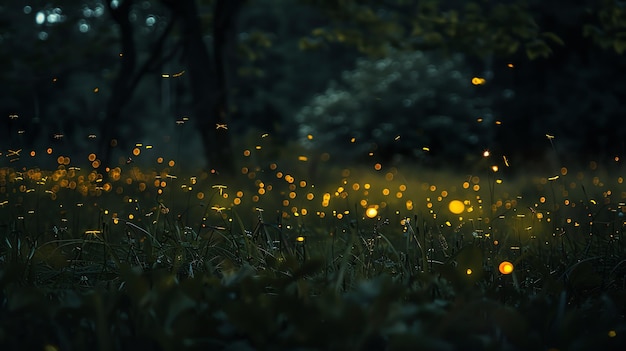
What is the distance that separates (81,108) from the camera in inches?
1078

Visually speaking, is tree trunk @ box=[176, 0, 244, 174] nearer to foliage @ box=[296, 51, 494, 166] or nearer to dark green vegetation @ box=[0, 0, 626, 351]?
dark green vegetation @ box=[0, 0, 626, 351]

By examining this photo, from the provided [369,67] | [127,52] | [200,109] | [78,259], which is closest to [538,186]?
[200,109]

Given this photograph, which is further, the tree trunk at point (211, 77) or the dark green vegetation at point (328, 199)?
the tree trunk at point (211, 77)

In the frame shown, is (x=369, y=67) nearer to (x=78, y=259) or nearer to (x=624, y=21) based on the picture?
(x=624, y=21)

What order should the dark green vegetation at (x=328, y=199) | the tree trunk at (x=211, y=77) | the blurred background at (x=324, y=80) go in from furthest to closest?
the tree trunk at (x=211, y=77) < the blurred background at (x=324, y=80) < the dark green vegetation at (x=328, y=199)

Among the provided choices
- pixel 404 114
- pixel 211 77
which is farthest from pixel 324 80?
pixel 211 77

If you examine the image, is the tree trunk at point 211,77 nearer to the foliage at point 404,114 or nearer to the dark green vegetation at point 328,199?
the dark green vegetation at point 328,199

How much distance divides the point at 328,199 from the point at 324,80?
32872 millimetres

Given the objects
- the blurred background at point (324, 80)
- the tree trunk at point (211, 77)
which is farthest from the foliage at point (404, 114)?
the tree trunk at point (211, 77)

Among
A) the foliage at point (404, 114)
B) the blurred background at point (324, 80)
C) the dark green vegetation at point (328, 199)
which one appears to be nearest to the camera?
the dark green vegetation at point (328, 199)

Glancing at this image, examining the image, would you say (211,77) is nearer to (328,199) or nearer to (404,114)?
(328,199)

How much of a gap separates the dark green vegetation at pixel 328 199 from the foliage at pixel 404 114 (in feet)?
0.24

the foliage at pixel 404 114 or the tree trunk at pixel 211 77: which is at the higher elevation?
the tree trunk at pixel 211 77

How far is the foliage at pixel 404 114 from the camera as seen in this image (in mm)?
18234
